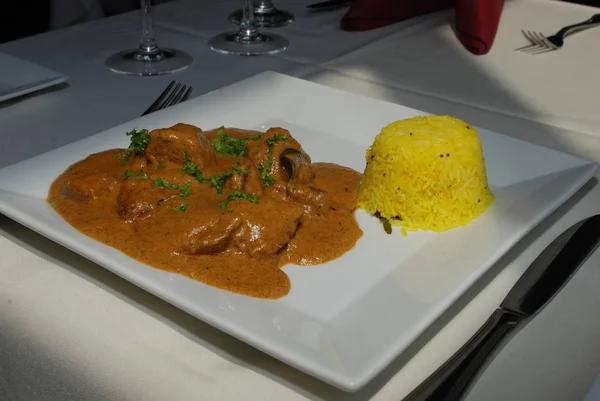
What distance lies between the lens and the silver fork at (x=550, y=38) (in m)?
3.08

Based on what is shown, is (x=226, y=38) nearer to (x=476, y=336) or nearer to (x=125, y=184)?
(x=125, y=184)

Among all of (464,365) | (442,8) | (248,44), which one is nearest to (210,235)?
(464,365)

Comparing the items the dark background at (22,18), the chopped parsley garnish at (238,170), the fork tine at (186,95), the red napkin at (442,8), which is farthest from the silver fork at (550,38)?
the dark background at (22,18)

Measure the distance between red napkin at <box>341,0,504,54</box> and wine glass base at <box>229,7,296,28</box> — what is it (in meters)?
0.29

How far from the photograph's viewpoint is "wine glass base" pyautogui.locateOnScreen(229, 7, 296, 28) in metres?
3.36

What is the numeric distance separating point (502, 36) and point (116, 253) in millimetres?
2300

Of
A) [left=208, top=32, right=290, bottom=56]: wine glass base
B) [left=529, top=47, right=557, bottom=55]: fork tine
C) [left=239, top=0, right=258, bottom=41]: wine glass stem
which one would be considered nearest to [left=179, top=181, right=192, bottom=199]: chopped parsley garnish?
[left=208, top=32, right=290, bottom=56]: wine glass base

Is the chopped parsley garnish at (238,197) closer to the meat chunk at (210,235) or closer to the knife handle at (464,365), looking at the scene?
the meat chunk at (210,235)

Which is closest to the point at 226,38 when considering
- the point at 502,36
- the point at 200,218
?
the point at 502,36

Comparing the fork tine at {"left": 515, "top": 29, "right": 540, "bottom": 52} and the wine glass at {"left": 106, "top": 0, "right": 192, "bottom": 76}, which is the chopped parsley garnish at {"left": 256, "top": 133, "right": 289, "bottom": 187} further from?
the fork tine at {"left": 515, "top": 29, "right": 540, "bottom": 52}

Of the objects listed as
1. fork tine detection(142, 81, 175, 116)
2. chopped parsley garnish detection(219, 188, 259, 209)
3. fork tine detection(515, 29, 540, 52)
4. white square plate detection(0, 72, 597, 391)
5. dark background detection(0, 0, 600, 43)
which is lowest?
dark background detection(0, 0, 600, 43)

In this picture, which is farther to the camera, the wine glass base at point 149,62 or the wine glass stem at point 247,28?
the wine glass stem at point 247,28

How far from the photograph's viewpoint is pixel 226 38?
3111 mm

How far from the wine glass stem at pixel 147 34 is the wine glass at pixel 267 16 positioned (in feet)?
2.02
